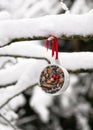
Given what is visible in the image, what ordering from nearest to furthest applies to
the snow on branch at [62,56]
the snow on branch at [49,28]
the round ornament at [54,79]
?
1. the snow on branch at [49,28]
2. the round ornament at [54,79]
3. the snow on branch at [62,56]

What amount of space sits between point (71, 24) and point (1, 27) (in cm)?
35

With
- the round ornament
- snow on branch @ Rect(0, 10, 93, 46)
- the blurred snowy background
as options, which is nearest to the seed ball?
the round ornament

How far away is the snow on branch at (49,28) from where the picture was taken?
228 centimetres

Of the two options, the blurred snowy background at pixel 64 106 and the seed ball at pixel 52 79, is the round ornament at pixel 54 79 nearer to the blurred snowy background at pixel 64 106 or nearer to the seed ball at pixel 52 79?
the seed ball at pixel 52 79

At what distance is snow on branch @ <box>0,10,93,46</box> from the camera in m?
2.28

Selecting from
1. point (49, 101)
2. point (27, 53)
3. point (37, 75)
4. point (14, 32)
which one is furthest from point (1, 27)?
point (49, 101)

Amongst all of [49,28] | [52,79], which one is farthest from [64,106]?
[49,28]

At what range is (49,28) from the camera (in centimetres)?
234

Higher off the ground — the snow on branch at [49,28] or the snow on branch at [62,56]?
the snow on branch at [62,56]

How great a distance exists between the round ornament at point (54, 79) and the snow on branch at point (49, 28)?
0.26 meters

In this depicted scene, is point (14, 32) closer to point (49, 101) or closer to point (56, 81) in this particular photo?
point (56, 81)

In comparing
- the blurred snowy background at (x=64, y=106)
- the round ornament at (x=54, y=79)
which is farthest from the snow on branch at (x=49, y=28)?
the blurred snowy background at (x=64, y=106)

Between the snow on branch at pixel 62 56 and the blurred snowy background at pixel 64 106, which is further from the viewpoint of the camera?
the blurred snowy background at pixel 64 106

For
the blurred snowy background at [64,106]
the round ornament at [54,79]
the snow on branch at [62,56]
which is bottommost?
the round ornament at [54,79]
